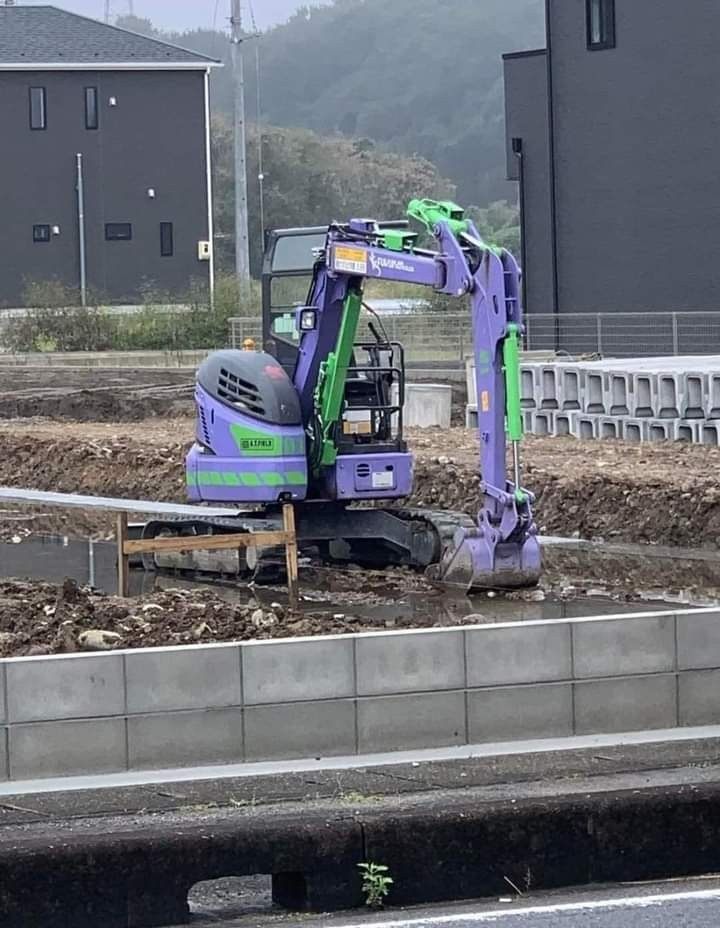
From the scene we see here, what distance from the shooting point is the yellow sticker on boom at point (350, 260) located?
1430cm

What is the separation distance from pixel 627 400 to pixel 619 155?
13921 millimetres

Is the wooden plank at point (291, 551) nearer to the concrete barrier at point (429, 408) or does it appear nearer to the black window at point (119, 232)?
the concrete barrier at point (429, 408)

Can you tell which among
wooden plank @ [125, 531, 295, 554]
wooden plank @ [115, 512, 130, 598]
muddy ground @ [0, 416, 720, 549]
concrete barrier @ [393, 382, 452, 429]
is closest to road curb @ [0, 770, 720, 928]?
wooden plank @ [125, 531, 295, 554]

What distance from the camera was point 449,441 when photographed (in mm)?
24125

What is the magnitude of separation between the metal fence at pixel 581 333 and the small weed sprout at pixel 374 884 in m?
27.1

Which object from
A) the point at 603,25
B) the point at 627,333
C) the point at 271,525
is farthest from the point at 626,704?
the point at 603,25

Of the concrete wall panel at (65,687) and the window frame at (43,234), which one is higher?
the window frame at (43,234)

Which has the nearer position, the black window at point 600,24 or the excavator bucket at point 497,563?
the excavator bucket at point 497,563

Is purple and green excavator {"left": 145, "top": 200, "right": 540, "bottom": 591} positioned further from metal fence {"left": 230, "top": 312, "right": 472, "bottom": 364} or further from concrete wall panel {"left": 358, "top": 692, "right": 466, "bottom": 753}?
metal fence {"left": 230, "top": 312, "right": 472, "bottom": 364}

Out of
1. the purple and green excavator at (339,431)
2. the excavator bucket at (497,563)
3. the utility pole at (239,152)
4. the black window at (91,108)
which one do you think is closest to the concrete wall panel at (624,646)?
the purple and green excavator at (339,431)

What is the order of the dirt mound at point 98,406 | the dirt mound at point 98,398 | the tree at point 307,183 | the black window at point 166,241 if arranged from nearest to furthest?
the dirt mound at point 98,406 < the dirt mound at point 98,398 < the black window at point 166,241 < the tree at point 307,183

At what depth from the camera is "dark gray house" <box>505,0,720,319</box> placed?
34.6 meters

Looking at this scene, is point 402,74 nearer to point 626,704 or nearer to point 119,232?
point 119,232

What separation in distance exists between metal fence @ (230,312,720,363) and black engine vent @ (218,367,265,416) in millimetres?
19266
